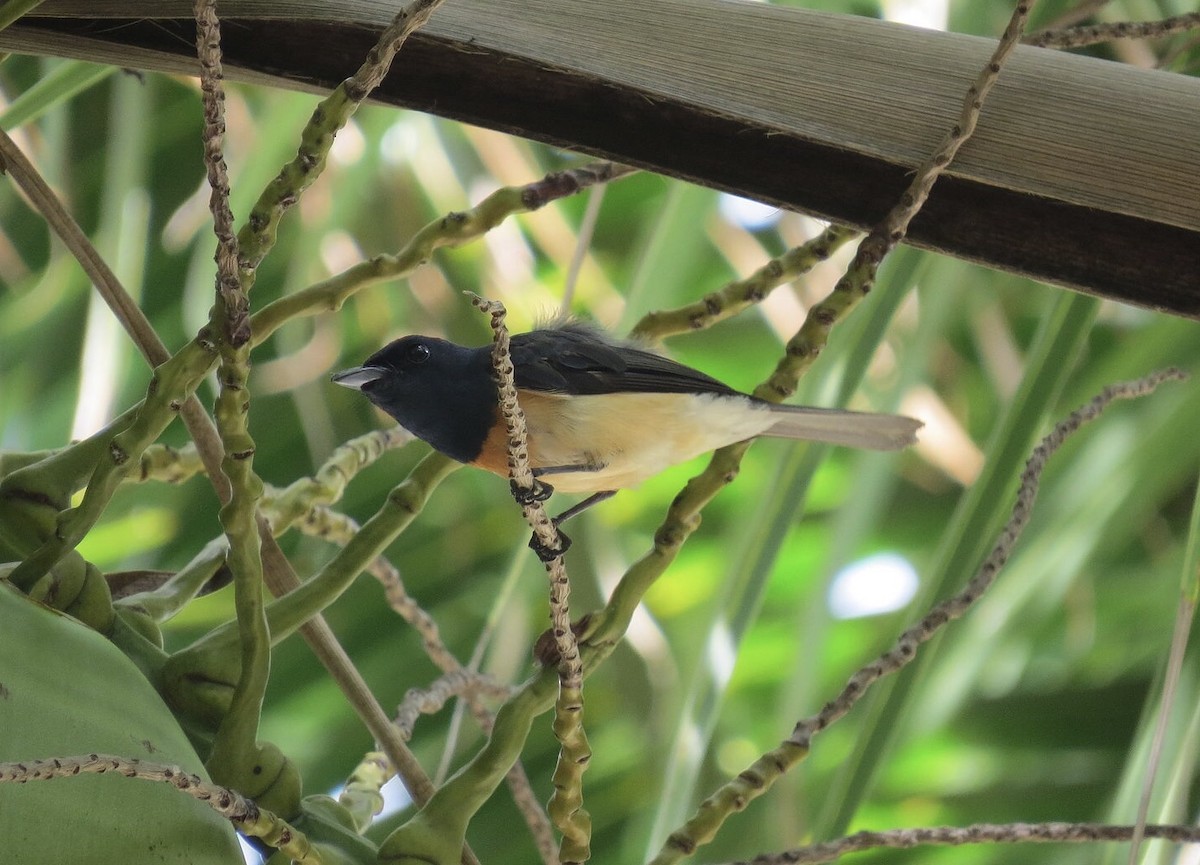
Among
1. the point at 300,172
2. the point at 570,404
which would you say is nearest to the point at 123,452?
the point at 300,172

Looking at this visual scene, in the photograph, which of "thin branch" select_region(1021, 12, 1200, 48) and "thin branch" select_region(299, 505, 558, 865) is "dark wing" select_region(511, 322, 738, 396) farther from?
"thin branch" select_region(1021, 12, 1200, 48)

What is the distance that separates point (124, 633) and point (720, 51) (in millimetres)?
450

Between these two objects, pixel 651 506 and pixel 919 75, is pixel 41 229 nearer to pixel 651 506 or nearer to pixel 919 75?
pixel 651 506

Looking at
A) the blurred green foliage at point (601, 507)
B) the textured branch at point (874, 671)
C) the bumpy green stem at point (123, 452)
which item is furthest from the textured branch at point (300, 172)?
the blurred green foliage at point (601, 507)

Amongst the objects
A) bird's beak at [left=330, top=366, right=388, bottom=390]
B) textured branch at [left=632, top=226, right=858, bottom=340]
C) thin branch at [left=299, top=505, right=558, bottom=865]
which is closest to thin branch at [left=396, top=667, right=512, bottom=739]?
thin branch at [left=299, top=505, right=558, bottom=865]

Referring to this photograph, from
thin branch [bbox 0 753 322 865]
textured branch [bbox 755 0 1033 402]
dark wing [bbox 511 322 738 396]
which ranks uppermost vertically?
dark wing [bbox 511 322 738 396]

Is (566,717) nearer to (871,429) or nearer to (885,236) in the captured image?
(885,236)

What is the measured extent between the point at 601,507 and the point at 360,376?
23.5 inches

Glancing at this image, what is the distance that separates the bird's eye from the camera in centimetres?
141

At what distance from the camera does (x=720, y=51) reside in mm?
691

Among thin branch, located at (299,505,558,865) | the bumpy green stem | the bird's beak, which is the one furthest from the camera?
the bird's beak

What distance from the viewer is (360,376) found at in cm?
138

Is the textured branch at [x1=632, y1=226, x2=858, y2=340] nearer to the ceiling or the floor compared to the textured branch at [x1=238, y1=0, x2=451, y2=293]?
nearer to the ceiling

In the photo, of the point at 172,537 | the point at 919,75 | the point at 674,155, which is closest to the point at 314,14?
the point at 674,155
